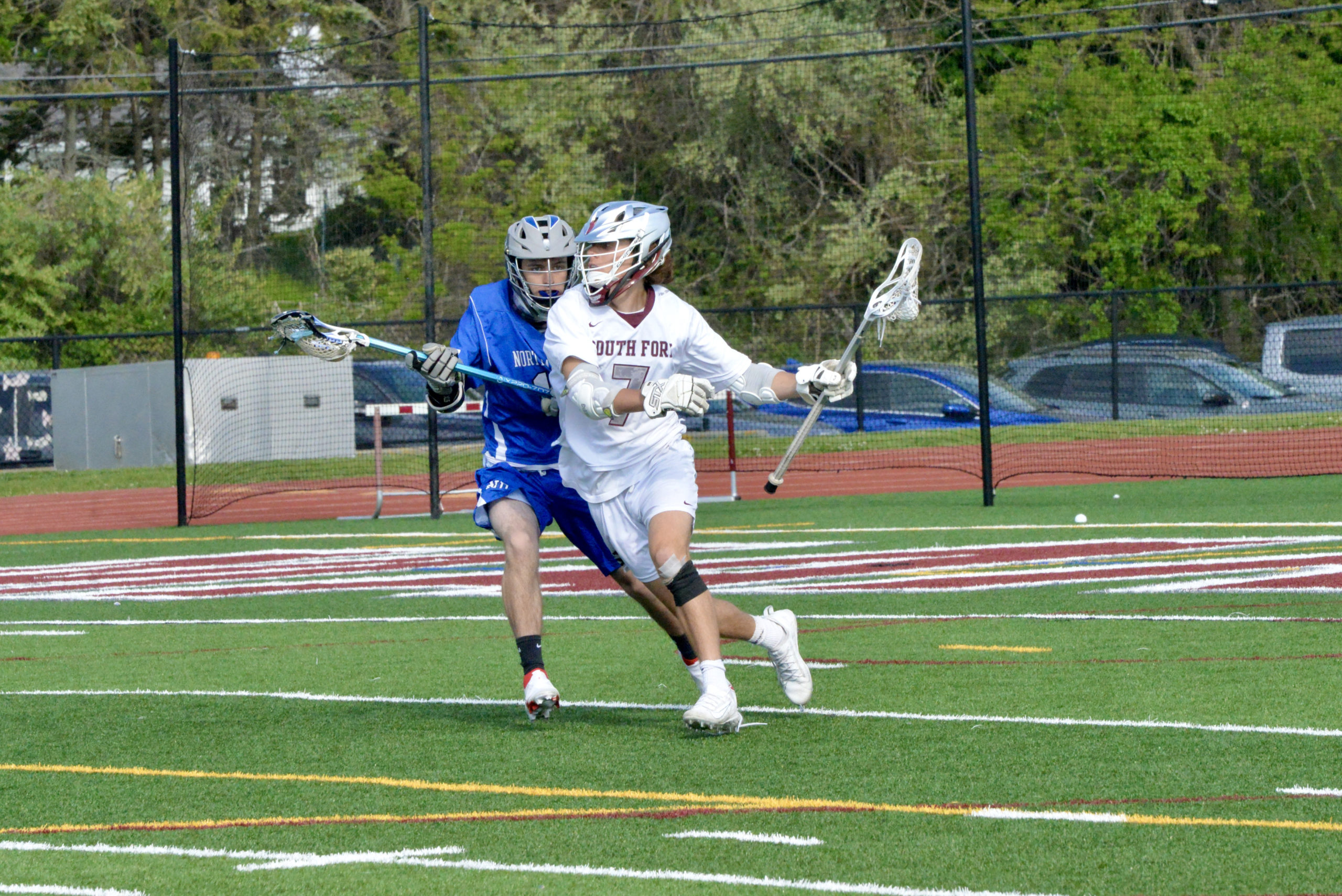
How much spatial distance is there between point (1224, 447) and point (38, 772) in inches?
753

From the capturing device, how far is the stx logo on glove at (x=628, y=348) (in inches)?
263

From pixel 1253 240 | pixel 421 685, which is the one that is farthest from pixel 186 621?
pixel 1253 240

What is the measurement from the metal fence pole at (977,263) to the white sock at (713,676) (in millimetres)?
10867

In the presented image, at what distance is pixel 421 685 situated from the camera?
8.00m

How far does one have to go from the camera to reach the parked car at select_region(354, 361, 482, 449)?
2516 cm

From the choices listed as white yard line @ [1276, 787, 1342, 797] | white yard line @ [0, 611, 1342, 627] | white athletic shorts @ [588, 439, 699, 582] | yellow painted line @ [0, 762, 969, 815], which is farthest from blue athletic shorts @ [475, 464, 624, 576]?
white yard line @ [1276, 787, 1342, 797]

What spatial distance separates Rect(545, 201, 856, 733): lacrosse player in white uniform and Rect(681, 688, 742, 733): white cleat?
0.02m

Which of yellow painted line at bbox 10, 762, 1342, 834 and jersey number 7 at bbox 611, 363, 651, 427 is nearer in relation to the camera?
yellow painted line at bbox 10, 762, 1342, 834

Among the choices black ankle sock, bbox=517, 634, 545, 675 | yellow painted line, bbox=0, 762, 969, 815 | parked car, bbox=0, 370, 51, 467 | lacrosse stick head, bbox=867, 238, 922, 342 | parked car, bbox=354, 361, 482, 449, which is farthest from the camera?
parked car, bbox=0, 370, 51, 467

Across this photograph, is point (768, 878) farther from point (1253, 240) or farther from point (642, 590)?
point (1253, 240)

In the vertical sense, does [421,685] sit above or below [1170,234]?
below

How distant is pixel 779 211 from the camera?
34344mm

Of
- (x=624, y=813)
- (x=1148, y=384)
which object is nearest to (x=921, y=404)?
(x=1148, y=384)

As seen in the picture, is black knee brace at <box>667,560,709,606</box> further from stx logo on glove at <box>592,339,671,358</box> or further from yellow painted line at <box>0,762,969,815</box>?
yellow painted line at <box>0,762,969,815</box>
